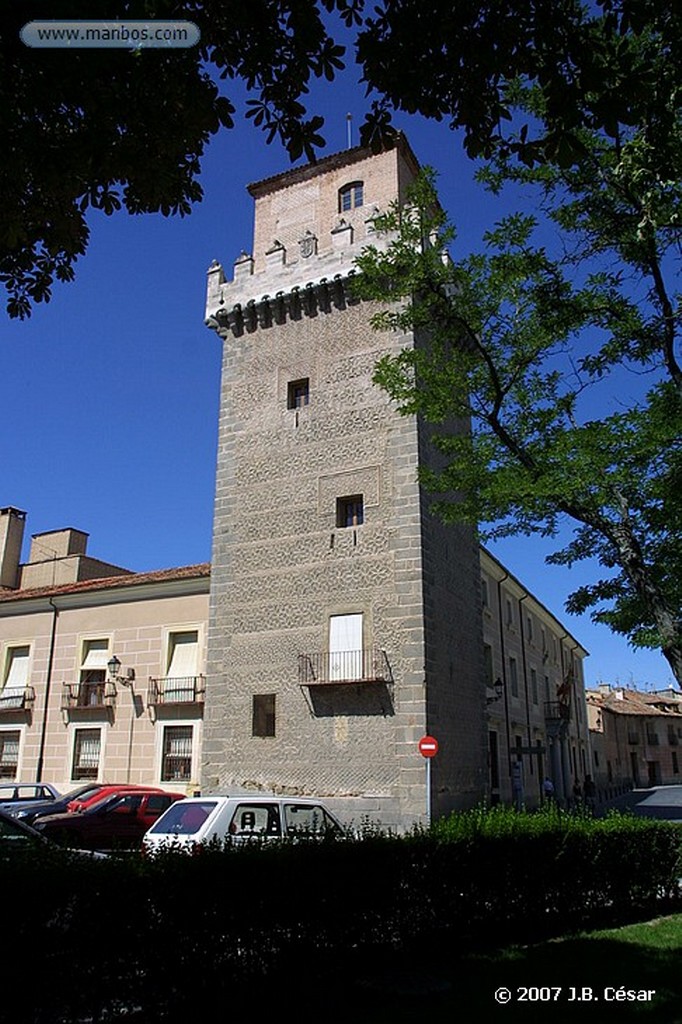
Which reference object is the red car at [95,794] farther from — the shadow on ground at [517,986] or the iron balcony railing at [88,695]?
the shadow on ground at [517,986]

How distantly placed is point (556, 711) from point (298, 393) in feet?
78.2

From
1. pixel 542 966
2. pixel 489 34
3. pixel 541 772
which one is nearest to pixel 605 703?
pixel 541 772

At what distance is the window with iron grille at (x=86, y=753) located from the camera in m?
23.5

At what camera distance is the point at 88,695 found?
24312 millimetres

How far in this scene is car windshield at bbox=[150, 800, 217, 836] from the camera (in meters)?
10.3

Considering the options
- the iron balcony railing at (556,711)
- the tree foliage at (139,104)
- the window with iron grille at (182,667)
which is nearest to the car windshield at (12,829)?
the tree foliage at (139,104)

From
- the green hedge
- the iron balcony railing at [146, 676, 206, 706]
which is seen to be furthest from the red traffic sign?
the iron balcony railing at [146, 676, 206, 706]

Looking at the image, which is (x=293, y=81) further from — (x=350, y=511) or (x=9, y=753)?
(x=9, y=753)

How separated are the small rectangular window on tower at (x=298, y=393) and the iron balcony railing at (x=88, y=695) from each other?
33.0 feet

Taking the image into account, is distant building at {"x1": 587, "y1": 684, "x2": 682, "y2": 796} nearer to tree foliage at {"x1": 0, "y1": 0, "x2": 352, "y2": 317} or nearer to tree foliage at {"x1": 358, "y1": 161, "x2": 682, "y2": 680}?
tree foliage at {"x1": 358, "y1": 161, "x2": 682, "y2": 680}

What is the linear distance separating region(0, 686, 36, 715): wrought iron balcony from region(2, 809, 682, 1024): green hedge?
1960 centimetres

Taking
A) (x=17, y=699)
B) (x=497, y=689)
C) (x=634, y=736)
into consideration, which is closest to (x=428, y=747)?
(x=497, y=689)

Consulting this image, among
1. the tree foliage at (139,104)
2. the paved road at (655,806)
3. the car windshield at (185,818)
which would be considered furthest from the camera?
the paved road at (655,806)

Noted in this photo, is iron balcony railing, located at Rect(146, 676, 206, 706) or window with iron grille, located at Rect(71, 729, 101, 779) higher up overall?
iron balcony railing, located at Rect(146, 676, 206, 706)
